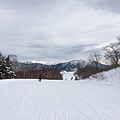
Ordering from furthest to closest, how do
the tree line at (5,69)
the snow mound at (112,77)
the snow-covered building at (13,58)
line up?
the snow-covered building at (13,58) < the tree line at (5,69) < the snow mound at (112,77)

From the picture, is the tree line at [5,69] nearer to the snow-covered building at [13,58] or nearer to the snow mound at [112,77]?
the snow-covered building at [13,58]

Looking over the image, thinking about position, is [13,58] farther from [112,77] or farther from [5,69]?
[112,77]

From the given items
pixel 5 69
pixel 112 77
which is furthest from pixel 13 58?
pixel 112 77

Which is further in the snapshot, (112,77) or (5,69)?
(5,69)

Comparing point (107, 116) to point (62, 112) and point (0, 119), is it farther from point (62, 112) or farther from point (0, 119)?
point (0, 119)

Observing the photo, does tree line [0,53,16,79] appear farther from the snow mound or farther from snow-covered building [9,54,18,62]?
the snow mound

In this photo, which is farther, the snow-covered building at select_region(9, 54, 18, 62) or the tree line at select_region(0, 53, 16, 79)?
the snow-covered building at select_region(9, 54, 18, 62)

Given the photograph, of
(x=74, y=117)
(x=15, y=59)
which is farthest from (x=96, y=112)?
(x=15, y=59)

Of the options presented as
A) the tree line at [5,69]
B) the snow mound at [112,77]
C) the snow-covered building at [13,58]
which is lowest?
the snow mound at [112,77]

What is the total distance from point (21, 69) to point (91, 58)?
3330 cm

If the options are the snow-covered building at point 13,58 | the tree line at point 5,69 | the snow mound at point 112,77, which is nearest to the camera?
the snow mound at point 112,77

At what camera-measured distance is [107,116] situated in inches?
260

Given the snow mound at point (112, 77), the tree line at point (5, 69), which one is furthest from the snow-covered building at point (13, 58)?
the snow mound at point (112, 77)

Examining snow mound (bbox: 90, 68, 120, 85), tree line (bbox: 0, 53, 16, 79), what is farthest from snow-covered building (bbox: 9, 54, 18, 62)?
snow mound (bbox: 90, 68, 120, 85)
